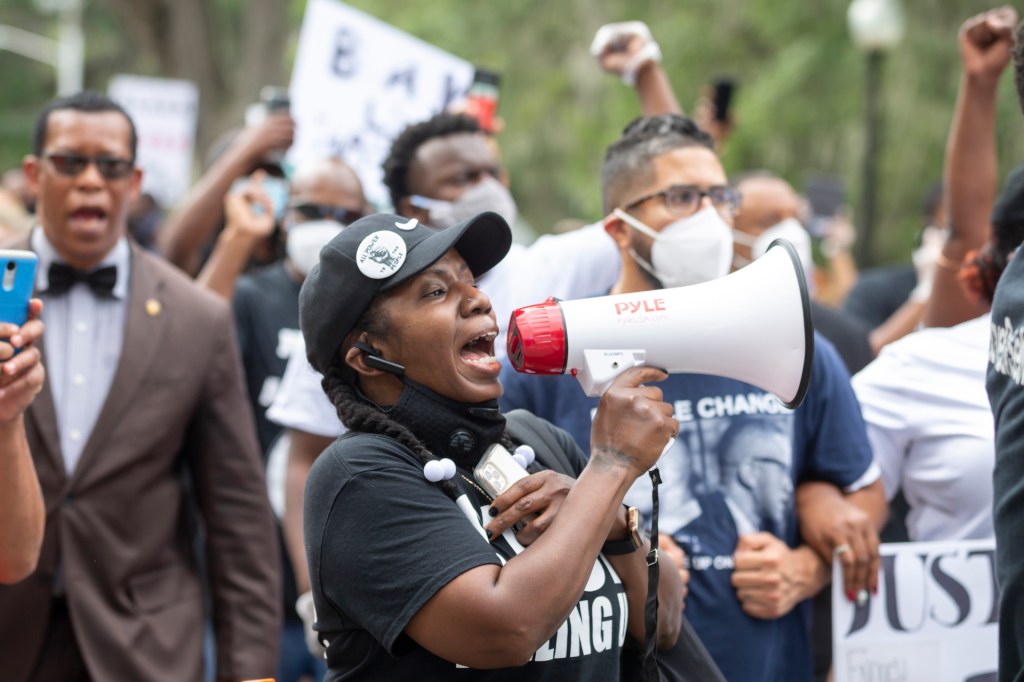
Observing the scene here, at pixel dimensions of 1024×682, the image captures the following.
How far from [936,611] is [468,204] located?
6.92 feet

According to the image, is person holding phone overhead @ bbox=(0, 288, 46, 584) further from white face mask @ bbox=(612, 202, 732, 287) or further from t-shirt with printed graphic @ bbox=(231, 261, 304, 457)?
t-shirt with printed graphic @ bbox=(231, 261, 304, 457)

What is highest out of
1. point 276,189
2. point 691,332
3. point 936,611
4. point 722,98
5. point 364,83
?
point 364,83

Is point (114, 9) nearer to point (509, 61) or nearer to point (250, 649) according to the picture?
point (509, 61)

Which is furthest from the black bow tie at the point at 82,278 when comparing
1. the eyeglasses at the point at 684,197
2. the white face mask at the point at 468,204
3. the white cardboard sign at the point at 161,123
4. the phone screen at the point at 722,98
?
the white cardboard sign at the point at 161,123

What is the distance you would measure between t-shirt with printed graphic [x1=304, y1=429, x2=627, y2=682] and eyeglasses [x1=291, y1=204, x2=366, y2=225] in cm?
299

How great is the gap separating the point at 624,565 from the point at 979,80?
7.72ft

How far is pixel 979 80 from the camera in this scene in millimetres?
4477

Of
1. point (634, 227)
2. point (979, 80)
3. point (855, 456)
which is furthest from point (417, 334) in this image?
A: point (979, 80)

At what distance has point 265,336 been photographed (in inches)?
224

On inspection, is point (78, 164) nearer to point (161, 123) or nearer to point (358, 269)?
point (358, 269)

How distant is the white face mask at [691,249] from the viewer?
3.95 meters

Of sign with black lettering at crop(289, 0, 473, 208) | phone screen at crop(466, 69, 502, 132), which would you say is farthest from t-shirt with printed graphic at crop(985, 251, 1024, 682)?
sign with black lettering at crop(289, 0, 473, 208)

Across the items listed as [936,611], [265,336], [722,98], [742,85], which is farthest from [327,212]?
[742,85]

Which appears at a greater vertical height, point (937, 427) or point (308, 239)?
point (308, 239)
